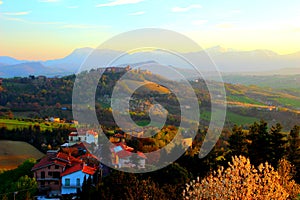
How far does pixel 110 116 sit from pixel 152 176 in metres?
18.4

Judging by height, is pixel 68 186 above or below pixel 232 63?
below

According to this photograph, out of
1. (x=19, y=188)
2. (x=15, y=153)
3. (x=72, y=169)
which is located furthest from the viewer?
(x=15, y=153)

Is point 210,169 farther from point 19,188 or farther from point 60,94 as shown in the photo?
point 60,94

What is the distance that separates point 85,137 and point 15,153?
6.91 m

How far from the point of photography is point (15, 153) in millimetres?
26547

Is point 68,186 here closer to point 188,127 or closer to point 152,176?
point 152,176

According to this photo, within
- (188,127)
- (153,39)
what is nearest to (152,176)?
(153,39)

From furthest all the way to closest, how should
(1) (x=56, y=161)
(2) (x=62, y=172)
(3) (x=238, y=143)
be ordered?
→ (1) (x=56, y=161)
(2) (x=62, y=172)
(3) (x=238, y=143)

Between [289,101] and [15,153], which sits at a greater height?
[289,101]

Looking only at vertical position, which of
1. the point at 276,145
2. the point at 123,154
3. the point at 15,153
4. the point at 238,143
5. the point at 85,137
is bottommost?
the point at 15,153

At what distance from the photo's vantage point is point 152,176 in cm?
1156

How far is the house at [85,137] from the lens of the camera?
20.7m

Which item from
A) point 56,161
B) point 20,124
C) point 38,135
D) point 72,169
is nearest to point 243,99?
point 38,135

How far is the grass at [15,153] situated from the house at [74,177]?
326 inches
